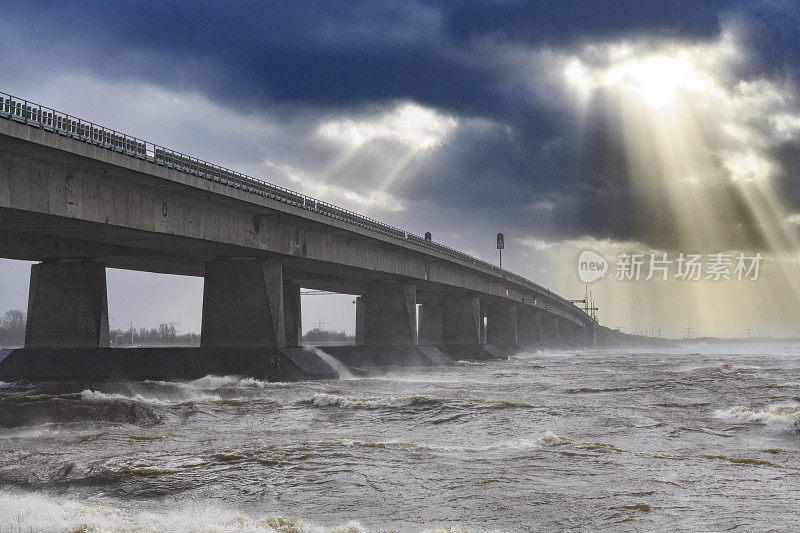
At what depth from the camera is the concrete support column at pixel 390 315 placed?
70.5 metres

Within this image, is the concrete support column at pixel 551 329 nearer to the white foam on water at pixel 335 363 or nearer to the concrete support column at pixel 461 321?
the concrete support column at pixel 461 321

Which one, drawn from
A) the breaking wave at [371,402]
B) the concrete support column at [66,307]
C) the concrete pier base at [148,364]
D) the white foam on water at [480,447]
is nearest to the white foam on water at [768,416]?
the white foam on water at [480,447]

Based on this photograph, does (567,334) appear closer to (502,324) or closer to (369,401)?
(502,324)

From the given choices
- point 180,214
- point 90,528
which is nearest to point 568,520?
point 90,528

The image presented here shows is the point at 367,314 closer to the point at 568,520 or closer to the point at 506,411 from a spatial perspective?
the point at 506,411

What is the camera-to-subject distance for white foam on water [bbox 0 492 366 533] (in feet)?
33.1

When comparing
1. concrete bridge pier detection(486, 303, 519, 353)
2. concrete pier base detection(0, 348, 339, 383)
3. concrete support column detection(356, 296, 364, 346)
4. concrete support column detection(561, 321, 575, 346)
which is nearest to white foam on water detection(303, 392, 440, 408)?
concrete pier base detection(0, 348, 339, 383)

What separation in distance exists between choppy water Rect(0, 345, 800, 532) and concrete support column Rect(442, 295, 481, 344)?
64.3 m

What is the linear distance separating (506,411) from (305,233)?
2722 cm

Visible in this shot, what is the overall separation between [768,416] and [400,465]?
1377 cm

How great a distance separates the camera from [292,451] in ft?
55.8

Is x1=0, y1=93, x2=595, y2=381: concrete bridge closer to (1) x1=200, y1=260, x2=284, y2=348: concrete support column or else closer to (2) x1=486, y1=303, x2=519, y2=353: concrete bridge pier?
(1) x1=200, y1=260, x2=284, y2=348: concrete support column

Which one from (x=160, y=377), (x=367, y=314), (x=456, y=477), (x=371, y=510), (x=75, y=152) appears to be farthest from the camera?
(x=367, y=314)

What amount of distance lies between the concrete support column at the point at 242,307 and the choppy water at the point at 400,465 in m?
17.8
